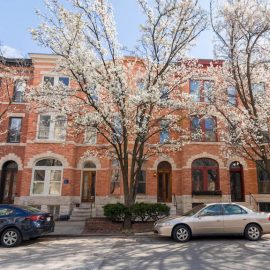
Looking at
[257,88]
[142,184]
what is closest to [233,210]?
[257,88]

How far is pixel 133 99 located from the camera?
13.0m

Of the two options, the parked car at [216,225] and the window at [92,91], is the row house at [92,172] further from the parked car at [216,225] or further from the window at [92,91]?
the parked car at [216,225]

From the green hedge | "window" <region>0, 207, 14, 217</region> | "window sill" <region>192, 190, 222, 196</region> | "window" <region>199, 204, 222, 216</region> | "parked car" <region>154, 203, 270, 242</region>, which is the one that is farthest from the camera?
"window sill" <region>192, 190, 222, 196</region>

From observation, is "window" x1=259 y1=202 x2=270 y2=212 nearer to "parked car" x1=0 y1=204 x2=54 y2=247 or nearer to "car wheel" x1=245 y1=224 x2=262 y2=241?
"car wheel" x1=245 y1=224 x2=262 y2=241

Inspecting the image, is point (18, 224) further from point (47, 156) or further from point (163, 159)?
point (163, 159)

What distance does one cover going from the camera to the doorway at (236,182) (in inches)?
829

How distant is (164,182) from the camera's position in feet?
71.3

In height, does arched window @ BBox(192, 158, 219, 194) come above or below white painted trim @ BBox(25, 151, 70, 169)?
below

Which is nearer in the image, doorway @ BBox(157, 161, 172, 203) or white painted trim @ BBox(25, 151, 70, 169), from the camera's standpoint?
white painted trim @ BBox(25, 151, 70, 169)

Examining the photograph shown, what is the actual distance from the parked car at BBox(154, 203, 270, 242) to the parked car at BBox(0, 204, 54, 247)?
4.65 meters

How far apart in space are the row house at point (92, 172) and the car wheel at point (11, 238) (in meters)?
9.37

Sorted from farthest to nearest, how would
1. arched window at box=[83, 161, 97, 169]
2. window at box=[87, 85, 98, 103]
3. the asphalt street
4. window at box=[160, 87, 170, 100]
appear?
arched window at box=[83, 161, 97, 169]
window at box=[160, 87, 170, 100]
window at box=[87, 85, 98, 103]
the asphalt street

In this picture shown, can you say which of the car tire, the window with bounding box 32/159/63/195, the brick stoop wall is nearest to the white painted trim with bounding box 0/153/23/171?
the window with bounding box 32/159/63/195

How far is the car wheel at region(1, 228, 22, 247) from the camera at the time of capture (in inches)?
410
